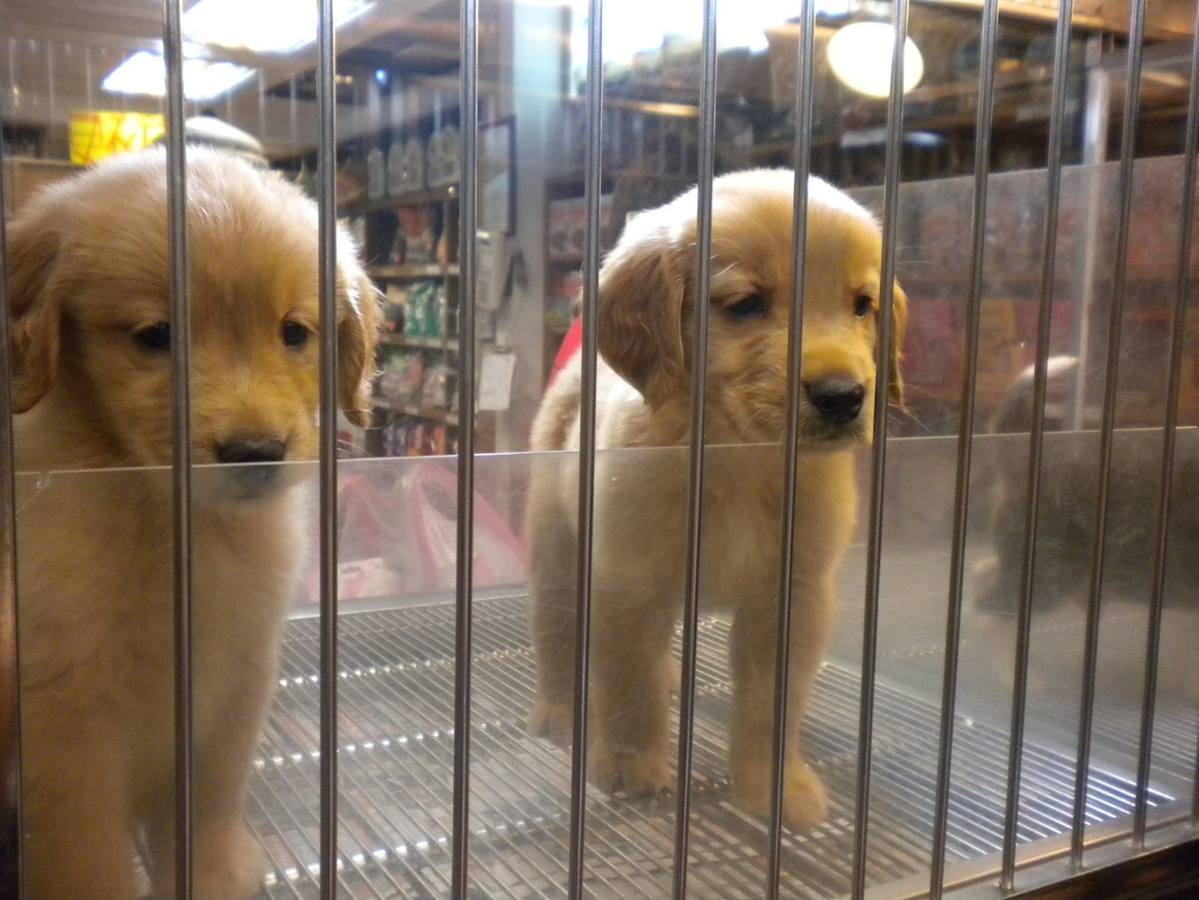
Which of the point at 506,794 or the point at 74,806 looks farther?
the point at 506,794

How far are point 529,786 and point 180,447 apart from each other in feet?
1.55

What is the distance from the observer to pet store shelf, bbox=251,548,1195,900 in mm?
864

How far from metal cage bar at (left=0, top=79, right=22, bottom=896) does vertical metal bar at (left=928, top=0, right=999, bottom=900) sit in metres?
0.78

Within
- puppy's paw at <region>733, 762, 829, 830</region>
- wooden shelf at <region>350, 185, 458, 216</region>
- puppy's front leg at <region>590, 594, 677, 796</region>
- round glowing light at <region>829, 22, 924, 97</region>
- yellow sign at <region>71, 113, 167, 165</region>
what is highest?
round glowing light at <region>829, 22, 924, 97</region>

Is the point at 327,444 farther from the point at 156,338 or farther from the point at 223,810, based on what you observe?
the point at 223,810

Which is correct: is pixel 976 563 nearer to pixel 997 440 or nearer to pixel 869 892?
pixel 997 440

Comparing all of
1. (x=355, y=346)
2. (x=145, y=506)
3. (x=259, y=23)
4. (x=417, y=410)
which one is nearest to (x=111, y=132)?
(x=259, y=23)

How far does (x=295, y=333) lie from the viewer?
0.91 metres

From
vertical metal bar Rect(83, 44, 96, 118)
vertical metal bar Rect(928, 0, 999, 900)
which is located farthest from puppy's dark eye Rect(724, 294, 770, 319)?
vertical metal bar Rect(83, 44, 96, 118)

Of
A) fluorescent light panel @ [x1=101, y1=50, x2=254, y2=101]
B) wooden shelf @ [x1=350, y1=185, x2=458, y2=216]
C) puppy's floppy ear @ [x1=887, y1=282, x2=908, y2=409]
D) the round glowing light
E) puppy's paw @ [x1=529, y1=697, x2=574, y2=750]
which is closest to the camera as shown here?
puppy's paw @ [x1=529, y1=697, x2=574, y2=750]

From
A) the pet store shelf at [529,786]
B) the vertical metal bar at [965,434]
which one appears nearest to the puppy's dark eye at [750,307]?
the vertical metal bar at [965,434]

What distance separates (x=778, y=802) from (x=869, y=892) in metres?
0.19

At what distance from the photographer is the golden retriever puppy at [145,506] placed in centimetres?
73

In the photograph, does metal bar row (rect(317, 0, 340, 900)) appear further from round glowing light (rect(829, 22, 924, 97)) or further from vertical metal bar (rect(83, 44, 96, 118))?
round glowing light (rect(829, 22, 924, 97))
